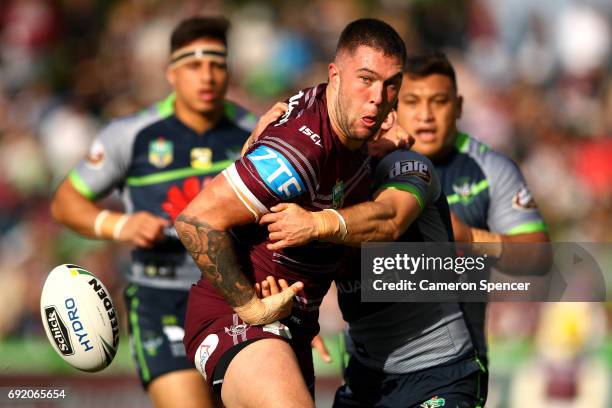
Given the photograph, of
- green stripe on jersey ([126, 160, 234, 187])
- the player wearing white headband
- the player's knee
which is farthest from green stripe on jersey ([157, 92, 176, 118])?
the player's knee

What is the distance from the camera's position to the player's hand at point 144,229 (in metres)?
6.79

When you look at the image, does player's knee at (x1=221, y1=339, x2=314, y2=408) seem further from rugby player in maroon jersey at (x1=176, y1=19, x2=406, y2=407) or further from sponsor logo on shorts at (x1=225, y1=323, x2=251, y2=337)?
sponsor logo on shorts at (x1=225, y1=323, x2=251, y2=337)

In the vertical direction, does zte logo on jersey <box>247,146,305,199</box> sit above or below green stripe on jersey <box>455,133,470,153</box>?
below

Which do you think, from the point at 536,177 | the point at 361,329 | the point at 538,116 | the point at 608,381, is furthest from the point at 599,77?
the point at 361,329

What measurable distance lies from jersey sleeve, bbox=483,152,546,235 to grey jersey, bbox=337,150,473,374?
3.50 feet

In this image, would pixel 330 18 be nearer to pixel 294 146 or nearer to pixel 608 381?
pixel 608 381

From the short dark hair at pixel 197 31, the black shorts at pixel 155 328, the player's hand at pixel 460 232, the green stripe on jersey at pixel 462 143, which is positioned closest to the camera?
the player's hand at pixel 460 232

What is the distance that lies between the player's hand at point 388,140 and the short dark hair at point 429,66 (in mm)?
1094

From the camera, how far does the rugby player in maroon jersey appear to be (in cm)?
462

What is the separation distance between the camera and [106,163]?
7277 mm

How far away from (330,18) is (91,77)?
3.37 metres

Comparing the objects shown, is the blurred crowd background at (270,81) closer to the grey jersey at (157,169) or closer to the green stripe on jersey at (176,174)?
the grey jersey at (157,169)

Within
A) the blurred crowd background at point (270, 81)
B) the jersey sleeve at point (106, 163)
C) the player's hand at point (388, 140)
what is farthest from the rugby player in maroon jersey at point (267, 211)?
the blurred crowd background at point (270, 81)

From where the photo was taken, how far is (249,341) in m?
4.76
